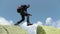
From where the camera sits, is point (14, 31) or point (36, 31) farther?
point (36, 31)

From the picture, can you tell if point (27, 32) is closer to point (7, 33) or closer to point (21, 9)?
point (7, 33)

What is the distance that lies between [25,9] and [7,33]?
12.7 feet

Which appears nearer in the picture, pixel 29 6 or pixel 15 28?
pixel 15 28

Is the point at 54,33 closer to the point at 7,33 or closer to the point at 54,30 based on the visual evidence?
the point at 54,30

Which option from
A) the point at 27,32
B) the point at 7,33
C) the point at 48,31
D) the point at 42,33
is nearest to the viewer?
the point at 7,33

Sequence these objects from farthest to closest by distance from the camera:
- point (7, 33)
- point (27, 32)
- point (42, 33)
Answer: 1. point (42, 33)
2. point (27, 32)
3. point (7, 33)

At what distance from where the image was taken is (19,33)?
44.2 ft

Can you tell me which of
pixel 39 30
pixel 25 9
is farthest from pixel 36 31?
pixel 25 9

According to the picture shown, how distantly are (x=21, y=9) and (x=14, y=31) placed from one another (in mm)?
3287

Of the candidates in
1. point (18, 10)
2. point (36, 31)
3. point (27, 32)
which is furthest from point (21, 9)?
point (27, 32)

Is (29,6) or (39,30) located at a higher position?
(29,6)

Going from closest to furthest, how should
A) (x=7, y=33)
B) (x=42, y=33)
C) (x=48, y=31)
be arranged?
(x=7, y=33) → (x=42, y=33) → (x=48, y=31)

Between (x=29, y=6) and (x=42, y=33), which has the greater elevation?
(x=29, y=6)

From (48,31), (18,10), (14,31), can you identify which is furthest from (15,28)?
(48,31)
